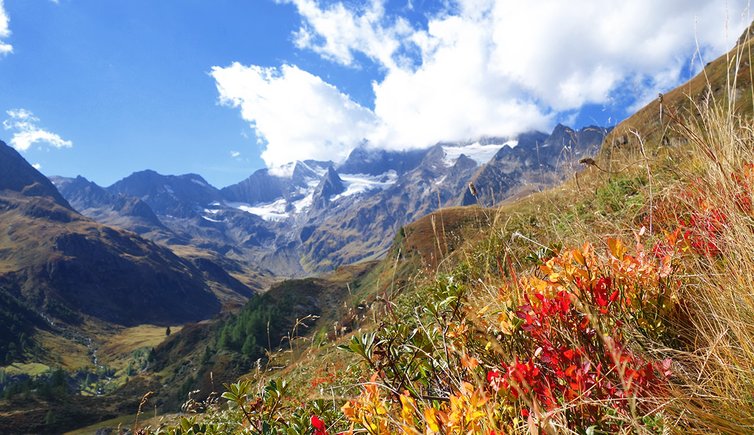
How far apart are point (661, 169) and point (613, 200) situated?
0.87 meters

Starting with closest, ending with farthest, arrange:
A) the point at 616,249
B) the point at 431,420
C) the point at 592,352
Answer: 1. the point at 431,420
2. the point at 592,352
3. the point at 616,249

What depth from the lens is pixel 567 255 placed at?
2.65 m

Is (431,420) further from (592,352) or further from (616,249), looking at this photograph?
(616,249)

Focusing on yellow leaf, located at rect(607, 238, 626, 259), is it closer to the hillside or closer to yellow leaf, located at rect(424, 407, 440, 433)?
the hillside

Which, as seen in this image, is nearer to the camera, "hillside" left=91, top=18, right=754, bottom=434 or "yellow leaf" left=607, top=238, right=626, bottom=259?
"hillside" left=91, top=18, right=754, bottom=434

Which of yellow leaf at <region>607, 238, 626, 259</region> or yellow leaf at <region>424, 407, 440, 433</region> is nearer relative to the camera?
yellow leaf at <region>424, 407, 440, 433</region>

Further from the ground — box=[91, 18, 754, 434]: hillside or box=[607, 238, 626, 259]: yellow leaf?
box=[607, 238, 626, 259]: yellow leaf

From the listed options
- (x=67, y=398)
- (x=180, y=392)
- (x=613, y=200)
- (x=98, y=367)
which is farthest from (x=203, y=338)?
(x=613, y=200)

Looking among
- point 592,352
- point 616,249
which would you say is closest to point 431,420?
point 592,352

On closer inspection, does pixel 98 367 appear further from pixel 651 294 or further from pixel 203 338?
pixel 651 294

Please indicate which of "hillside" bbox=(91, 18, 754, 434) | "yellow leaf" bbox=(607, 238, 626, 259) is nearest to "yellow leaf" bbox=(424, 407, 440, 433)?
"hillside" bbox=(91, 18, 754, 434)

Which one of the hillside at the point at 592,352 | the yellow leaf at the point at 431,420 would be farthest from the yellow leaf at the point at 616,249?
the yellow leaf at the point at 431,420

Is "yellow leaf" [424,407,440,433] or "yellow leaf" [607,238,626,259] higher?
"yellow leaf" [607,238,626,259]

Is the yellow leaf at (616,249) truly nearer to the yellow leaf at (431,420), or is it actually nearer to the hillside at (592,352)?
the hillside at (592,352)
